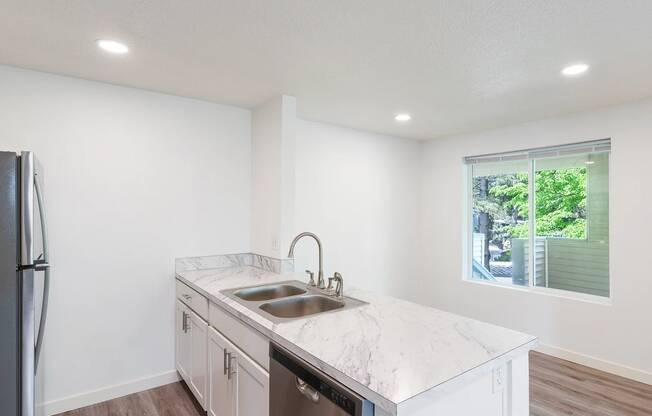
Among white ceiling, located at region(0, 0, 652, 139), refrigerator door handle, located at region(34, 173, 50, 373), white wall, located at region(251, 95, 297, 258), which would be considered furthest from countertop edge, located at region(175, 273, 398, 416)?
white ceiling, located at region(0, 0, 652, 139)

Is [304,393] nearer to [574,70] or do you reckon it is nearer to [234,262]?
[234,262]

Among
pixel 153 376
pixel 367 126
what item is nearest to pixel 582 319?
pixel 367 126

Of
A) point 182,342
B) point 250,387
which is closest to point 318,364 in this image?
point 250,387

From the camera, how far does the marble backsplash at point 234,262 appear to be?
2873 millimetres

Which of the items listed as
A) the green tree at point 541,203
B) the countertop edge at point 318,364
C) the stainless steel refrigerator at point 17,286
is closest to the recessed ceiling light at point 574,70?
the green tree at point 541,203

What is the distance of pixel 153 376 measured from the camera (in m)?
2.76

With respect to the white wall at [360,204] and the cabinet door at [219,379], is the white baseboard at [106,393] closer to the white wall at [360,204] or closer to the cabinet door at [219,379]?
the cabinet door at [219,379]

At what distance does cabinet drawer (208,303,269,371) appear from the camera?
5.37ft

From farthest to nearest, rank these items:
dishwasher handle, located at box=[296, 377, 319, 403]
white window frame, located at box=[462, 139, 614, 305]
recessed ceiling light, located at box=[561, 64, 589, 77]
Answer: white window frame, located at box=[462, 139, 614, 305] → recessed ceiling light, located at box=[561, 64, 589, 77] → dishwasher handle, located at box=[296, 377, 319, 403]

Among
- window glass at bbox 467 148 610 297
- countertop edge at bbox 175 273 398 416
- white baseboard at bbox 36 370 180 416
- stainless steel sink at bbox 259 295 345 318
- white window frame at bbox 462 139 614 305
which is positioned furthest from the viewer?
window glass at bbox 467 148 610 297

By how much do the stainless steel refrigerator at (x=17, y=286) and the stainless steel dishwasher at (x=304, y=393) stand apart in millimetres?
1057

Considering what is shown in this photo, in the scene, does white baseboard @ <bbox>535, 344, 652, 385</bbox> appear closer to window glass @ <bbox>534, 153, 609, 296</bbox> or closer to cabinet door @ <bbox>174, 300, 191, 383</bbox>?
window glass @ <bbox>534, 153, 609, 296</bbox>

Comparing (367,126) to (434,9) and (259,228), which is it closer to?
(259,228)

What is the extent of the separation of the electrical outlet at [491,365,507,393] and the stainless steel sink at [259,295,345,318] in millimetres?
920
